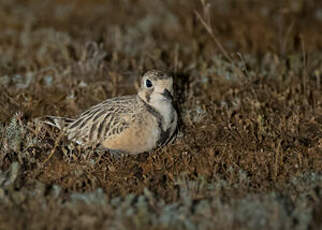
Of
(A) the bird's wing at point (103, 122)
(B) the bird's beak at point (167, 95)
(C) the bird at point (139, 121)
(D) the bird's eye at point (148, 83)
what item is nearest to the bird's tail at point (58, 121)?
(A) the bird's wing at point (103, 122)

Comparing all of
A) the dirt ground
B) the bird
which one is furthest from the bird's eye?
the dirt ground

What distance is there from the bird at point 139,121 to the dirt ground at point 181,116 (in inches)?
5.7

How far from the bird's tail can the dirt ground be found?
9cm

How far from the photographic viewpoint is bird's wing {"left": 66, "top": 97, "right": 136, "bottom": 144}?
470 cm

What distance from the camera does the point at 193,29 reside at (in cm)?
795

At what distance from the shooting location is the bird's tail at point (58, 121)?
5.08 m

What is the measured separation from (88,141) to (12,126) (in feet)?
2.21

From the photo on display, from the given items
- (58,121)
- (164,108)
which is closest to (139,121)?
(164,108)

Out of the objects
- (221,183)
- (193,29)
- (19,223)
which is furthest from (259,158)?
(193,29)

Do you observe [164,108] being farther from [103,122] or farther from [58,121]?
[58,121]

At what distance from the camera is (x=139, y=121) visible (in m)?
4.59

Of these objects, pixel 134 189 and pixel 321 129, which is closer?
pixel 134 189

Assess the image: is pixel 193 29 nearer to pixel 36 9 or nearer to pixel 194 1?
pixel 194 1

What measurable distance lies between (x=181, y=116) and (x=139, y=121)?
3.16ft
